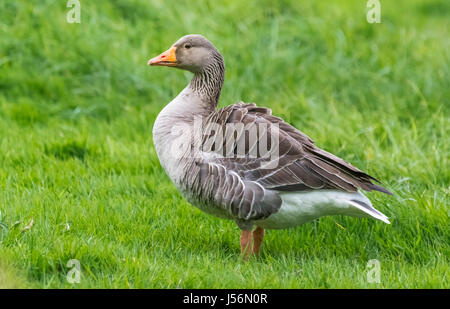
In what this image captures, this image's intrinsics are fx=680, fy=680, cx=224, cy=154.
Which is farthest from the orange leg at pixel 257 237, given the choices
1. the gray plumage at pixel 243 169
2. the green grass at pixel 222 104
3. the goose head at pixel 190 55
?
the goose head at pixel 190 55

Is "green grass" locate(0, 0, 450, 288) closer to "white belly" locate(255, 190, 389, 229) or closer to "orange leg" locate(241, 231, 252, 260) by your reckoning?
"orange leg" locate(241, 231, 252, 260)

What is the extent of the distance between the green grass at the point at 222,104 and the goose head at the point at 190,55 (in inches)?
46.5

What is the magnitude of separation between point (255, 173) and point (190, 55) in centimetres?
121

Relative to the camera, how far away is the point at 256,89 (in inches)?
318

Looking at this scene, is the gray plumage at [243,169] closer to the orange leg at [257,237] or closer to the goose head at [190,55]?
the orange leg at [257,237]

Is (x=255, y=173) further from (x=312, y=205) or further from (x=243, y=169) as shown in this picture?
(x=312, y=205)

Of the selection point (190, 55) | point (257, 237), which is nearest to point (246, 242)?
point (257, 237)

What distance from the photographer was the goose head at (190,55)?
539cm

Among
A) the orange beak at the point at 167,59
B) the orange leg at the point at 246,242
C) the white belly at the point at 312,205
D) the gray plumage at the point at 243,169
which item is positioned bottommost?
the orange leg at the point at 246,242

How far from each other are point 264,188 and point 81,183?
1.93 m

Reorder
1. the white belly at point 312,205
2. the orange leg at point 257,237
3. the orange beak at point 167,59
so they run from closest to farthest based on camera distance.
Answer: the white belly at point 312,205 → the orange leg at point 257,237 → the orange beak at point 167,59

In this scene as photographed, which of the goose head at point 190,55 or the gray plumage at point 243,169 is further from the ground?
the goose head at point 190,55
